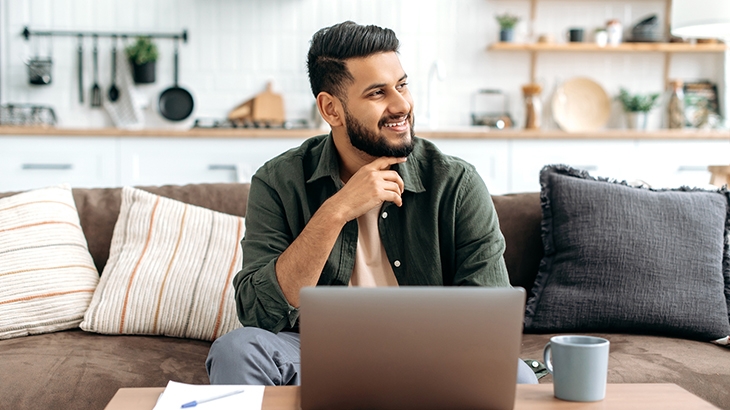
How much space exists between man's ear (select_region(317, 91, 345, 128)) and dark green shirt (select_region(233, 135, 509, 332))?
0.06 metres

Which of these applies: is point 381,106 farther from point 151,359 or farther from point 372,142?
point 151,359

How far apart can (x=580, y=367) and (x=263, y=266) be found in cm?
77

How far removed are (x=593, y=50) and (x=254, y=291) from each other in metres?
3.57

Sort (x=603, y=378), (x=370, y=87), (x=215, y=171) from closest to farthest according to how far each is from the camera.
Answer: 1. (x=603, y=378)
2. (x=370, y=87)
3. (x=215, y=171)

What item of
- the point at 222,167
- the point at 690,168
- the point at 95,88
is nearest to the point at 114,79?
the point at 95,88

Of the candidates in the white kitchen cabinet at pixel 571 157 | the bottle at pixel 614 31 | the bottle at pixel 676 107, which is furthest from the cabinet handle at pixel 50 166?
the bottle at pixel 676 107

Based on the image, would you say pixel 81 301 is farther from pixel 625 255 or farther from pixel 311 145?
pixel 625 255

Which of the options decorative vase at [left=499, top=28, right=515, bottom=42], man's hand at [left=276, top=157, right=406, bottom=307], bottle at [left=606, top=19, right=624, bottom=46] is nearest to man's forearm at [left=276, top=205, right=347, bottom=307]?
man's hand at [left=276, top=157, right=406, bottom=307]

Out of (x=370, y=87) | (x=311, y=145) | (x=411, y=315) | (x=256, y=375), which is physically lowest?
(x=256, y=375)

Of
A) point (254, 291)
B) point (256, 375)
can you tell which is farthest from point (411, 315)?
point (254, 291)

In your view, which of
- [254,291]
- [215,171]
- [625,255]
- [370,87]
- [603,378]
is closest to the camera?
[603,378]

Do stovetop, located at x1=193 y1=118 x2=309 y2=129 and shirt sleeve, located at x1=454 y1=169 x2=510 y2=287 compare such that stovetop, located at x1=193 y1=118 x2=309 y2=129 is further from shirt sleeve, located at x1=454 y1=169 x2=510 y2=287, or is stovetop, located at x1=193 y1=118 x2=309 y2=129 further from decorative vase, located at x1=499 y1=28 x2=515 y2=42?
shirt sleeve, located at x1=454 y1=169 x2=510 y2=287

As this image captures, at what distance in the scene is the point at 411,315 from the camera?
3.09ft

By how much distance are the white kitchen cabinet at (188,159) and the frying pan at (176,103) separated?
2.24 feet
